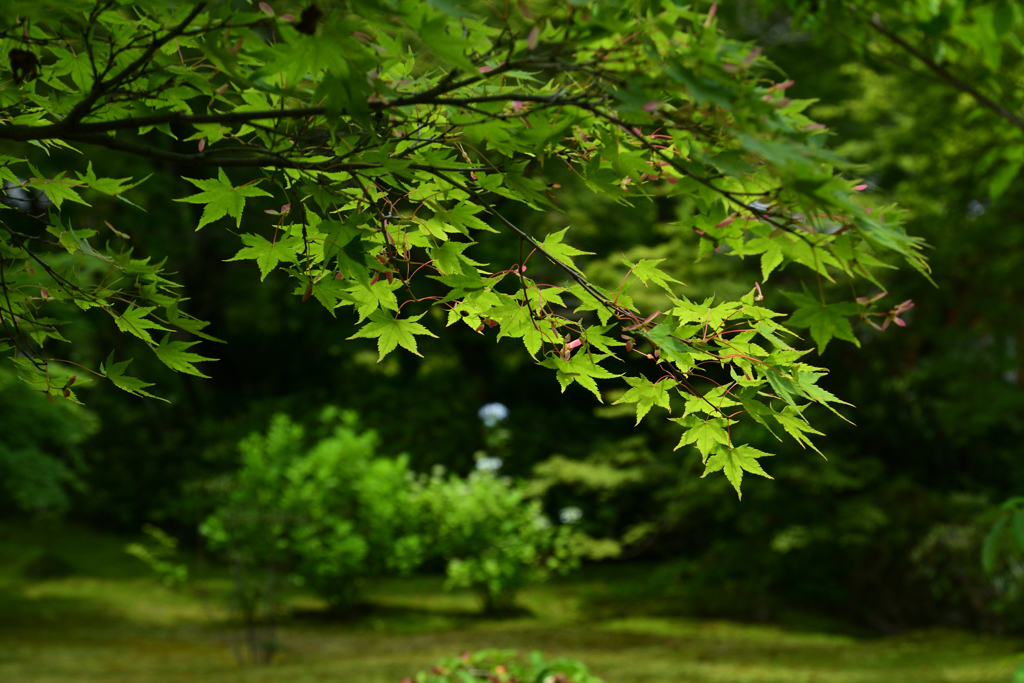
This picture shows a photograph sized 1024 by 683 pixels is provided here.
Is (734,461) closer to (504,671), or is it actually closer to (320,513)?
(504,671)

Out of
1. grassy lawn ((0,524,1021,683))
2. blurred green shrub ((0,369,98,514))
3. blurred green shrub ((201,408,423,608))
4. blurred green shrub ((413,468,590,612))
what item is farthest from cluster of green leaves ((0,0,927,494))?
blurred green shrub ((413,468,590,612))

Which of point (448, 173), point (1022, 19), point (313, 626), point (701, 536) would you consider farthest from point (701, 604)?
point (448, 173)

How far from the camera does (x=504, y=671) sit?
3.01 metres

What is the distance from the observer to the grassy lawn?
18.8 feet

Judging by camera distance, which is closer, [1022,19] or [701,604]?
[1022,19]

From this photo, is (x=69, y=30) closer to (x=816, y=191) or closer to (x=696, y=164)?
(x=696, y=164)

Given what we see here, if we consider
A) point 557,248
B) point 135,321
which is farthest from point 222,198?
point 557,248

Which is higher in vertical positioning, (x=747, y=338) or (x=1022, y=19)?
(x=1022, y=19)

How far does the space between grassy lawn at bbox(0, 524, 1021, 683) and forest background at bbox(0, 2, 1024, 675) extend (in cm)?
73

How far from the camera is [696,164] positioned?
46.1 inches

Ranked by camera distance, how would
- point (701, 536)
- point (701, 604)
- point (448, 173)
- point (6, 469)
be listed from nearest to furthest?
point (448, 173), point (6, 469), point (701, 604), point (701, 536)

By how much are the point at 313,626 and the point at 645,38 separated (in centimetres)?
776

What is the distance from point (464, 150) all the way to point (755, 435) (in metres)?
6.71

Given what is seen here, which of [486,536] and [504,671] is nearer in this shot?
[504,671]
